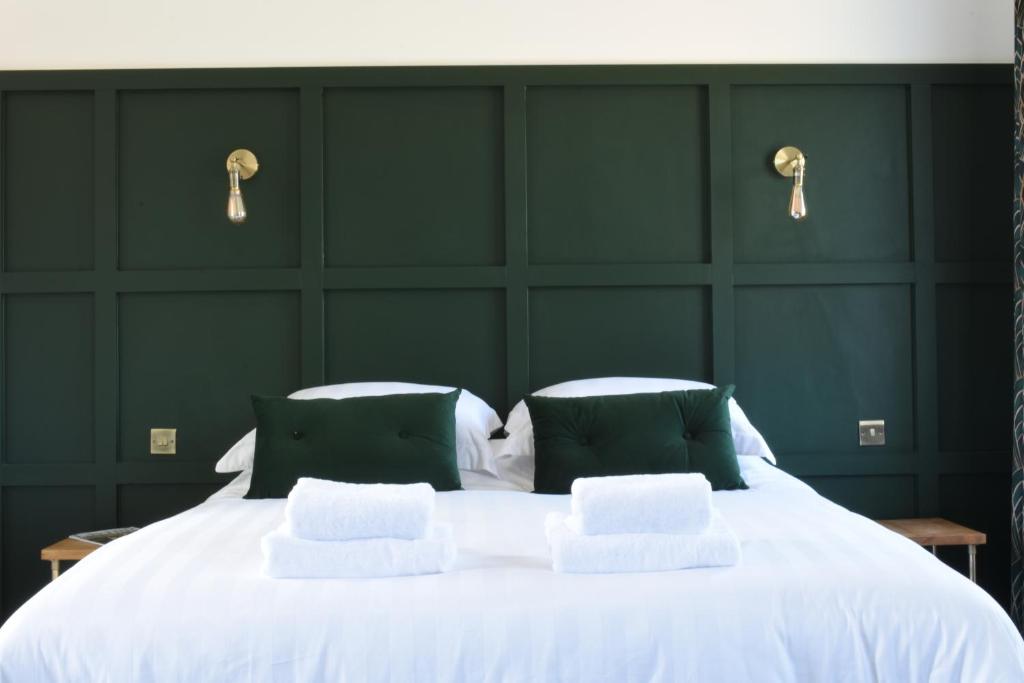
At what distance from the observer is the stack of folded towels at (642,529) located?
1701 mm

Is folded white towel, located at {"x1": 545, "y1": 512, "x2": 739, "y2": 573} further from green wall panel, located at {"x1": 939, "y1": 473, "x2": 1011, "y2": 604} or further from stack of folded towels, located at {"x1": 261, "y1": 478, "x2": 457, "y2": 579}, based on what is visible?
green wall panel, located at {"x1": 939, "y1": 473, "x2": 1011, "y2": 604}

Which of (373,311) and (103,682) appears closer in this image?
(103,682)

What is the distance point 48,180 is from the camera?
10.5ft

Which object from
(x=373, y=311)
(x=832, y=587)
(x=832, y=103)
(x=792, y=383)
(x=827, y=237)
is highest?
(x=832, y=103)

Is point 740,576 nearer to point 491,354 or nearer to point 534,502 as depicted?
point 534,502

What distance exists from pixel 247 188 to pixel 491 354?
1061 mm

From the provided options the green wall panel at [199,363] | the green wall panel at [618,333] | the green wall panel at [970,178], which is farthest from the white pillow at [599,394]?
the green wall panel at [970,178]

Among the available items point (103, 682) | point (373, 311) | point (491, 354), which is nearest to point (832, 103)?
point (491, 354)

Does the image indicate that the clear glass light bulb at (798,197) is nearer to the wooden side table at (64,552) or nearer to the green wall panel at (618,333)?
the green wall panel at (618,333)

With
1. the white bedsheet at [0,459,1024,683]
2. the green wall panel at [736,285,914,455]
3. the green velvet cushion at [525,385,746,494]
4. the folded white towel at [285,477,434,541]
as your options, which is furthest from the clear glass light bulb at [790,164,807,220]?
the folded white towel at [285,477,434,541]

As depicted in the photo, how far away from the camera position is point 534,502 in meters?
2.40

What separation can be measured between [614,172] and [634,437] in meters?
1.10

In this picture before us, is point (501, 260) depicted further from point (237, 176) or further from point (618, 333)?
point (237, 176)

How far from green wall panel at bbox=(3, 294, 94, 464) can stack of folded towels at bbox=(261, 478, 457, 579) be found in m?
1.76
